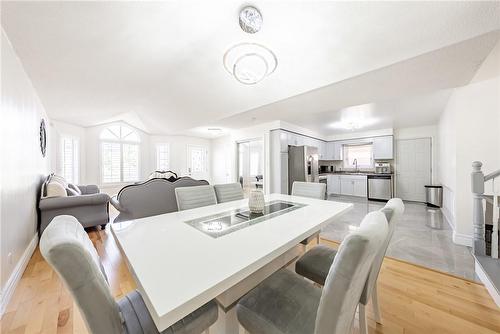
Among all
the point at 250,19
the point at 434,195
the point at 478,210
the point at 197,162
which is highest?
the point at 250,19

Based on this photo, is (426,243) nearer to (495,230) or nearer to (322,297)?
(495,230)

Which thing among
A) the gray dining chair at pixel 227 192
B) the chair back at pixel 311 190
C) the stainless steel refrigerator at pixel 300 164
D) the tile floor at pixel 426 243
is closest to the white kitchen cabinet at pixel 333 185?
the stainless steel refrigerator at pixel 300 164

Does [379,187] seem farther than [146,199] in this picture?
Yes

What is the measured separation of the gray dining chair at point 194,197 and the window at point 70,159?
4.94 meters

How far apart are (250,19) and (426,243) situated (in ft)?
12.0

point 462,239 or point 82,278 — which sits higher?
point 82,278

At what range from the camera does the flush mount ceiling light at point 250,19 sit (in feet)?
6.08

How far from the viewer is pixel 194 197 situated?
2.03 m

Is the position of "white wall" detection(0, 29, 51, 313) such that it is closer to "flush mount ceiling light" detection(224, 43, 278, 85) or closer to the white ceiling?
the white ceiling

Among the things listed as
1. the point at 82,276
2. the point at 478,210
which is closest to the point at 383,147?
the point at 478,210

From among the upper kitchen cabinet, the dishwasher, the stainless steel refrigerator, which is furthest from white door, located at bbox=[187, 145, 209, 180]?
the upper kitchen cabinet

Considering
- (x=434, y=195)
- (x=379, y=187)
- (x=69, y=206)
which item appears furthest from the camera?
(x=379, y=187)

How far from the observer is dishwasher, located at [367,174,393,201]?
5465mm

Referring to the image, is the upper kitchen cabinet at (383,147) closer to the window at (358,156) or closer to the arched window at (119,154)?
the window at (358,156)
